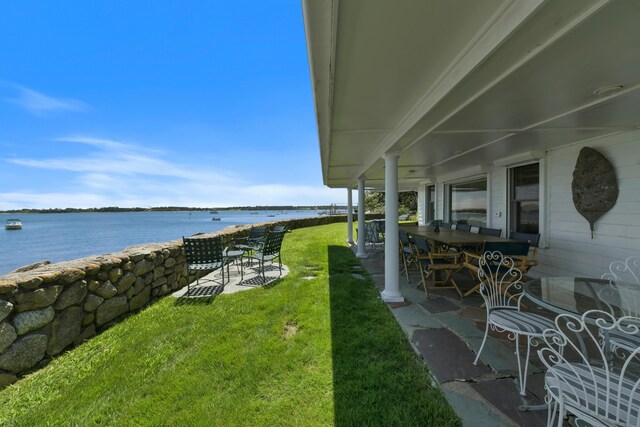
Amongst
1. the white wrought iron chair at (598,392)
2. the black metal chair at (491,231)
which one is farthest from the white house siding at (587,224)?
the white wrought iron chair at (598,392)

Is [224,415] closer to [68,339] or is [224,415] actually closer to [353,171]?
[68,339]

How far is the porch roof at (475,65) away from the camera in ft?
4.48

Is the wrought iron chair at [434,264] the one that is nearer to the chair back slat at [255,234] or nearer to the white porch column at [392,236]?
the white porch column at [392,236]

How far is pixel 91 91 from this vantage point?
1222cm

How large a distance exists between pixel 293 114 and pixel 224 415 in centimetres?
1081

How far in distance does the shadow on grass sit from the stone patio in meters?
0.13

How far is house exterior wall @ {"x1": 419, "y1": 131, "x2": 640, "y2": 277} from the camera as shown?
3.38 m

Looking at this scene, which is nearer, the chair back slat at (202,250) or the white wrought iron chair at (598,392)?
the white wrought iron chair at (598,392)

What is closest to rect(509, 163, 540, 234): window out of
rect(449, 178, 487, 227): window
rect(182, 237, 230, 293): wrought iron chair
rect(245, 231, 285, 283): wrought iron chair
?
rect(449, 178, 487, 227): window

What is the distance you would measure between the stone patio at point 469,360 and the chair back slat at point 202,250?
3105 millimetres

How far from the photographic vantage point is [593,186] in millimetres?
3766

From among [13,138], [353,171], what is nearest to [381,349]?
[353,171]

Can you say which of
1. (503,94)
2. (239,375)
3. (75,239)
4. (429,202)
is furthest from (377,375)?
(75,239)

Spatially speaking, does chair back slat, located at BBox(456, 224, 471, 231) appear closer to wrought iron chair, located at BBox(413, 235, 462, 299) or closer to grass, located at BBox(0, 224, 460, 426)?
wrought iron chair, located at BBox(413, 235, 462, 299)
